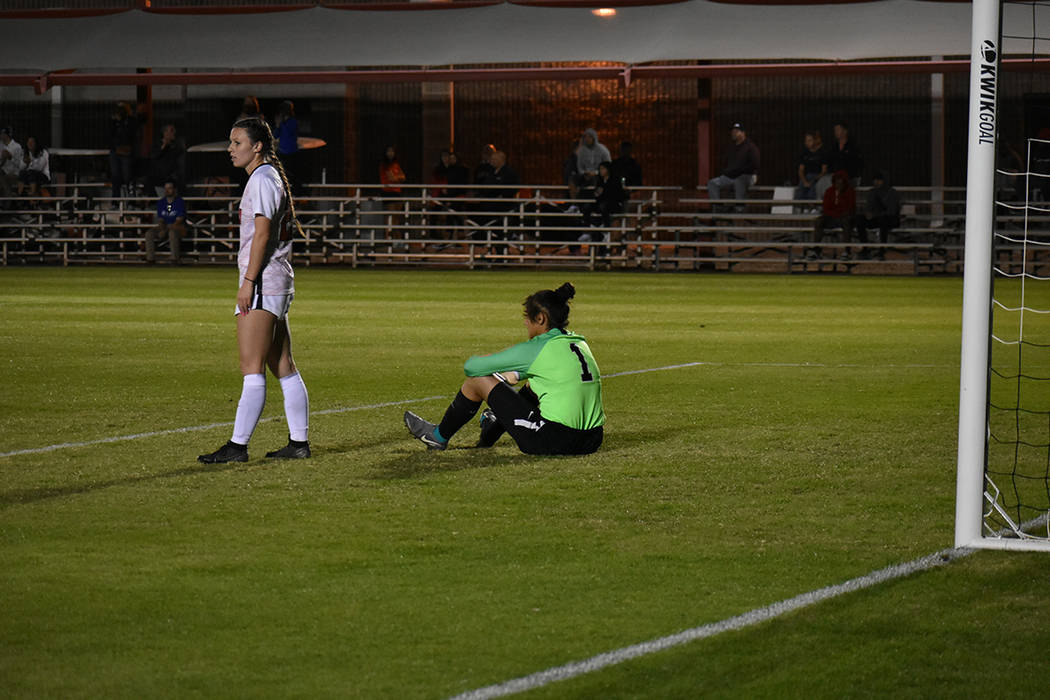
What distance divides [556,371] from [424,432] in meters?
1.04

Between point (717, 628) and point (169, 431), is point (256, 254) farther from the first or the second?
point (717, 628)

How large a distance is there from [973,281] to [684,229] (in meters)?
23.8

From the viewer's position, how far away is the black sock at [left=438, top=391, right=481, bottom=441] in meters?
9.29

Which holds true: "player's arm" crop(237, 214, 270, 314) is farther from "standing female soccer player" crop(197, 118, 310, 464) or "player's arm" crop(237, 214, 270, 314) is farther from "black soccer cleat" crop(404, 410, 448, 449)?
"black soccer cleat" crop(404, 410, 448, 449)

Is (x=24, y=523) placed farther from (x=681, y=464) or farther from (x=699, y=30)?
(x=699, y=30)

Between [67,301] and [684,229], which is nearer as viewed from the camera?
[67,301]

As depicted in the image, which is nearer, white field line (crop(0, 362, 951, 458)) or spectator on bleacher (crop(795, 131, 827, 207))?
white field line (crop(0, 362, 951, 458))

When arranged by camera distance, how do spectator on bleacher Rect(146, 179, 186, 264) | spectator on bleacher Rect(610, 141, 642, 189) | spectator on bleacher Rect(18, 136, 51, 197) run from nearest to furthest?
spectator on bleacher Rect(610, 141, 642, 189), spectator on bleacher Rect(146, 179, 186, 264), spectator on bleacher Rect(18, 136, 51, 197)

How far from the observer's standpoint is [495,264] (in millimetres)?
32438

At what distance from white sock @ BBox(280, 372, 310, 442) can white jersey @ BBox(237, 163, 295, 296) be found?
511mm

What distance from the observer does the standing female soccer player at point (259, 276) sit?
28.5ft

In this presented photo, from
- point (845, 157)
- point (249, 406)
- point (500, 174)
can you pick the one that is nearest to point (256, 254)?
point (249, 406)

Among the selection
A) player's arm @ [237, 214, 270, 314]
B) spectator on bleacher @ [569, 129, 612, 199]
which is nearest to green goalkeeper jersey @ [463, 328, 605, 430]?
player's arm @ [237, 214, 270, 314]

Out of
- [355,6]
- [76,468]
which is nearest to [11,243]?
[355,6]
